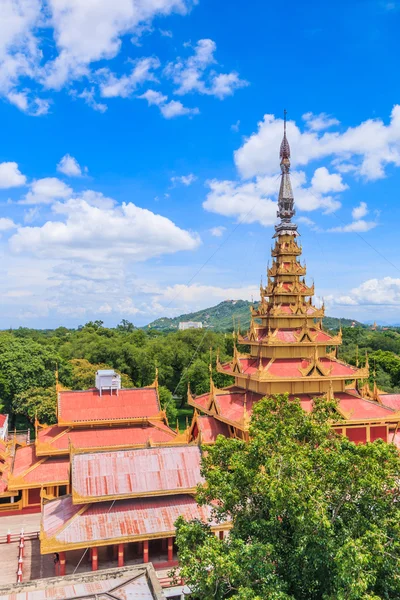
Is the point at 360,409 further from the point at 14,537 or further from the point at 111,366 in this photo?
the point at 111,366

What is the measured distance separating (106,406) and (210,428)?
7318 millimetres

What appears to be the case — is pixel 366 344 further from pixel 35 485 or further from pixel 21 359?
pixel 35 485

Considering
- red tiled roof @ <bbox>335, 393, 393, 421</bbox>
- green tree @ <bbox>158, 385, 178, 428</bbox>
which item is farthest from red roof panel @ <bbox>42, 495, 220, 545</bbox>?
green tree @ <bbox>158, 385, 178, 428</bbox>

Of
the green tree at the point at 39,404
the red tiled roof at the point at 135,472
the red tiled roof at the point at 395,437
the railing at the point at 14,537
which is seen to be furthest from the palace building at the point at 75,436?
the red tiled roof at the point at 395,437

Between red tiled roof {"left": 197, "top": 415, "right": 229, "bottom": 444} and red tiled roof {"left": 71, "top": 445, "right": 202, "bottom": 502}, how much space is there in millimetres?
3732

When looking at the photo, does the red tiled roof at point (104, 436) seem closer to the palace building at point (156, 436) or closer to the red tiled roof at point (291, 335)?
the palace building at point (156, 436)

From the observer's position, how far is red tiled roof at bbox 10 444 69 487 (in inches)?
1021

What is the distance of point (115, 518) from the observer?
64.9 ft

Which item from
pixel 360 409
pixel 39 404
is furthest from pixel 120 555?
pixel 39 404

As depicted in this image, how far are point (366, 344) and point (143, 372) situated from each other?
56231mm

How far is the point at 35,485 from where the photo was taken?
25625 millimetres

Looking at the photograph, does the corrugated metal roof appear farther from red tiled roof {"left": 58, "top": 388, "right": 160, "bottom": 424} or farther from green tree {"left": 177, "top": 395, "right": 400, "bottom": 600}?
red tiled roof {"left": 58, "top": 388, "right": 160, "bottom": 424}

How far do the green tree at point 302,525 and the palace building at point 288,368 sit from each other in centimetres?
993

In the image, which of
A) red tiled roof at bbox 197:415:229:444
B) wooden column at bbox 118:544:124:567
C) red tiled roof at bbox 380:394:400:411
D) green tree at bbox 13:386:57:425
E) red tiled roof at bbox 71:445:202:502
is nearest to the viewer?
wooden column at bbox 118:544:124:567
